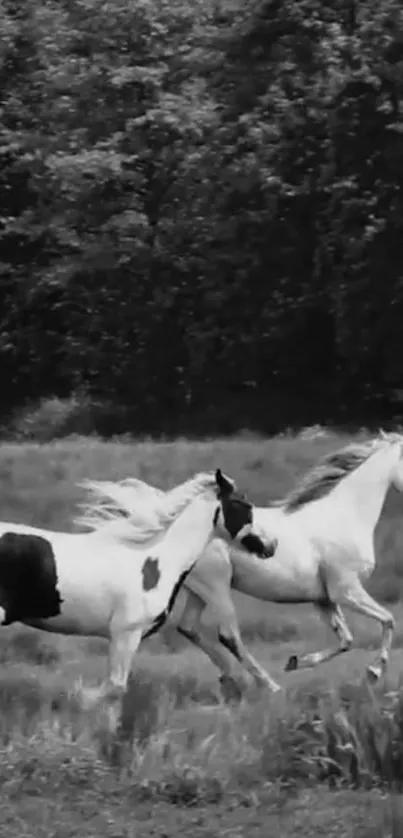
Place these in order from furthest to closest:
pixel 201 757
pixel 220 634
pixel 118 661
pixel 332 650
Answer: pixel 332 650 → pixel 220 634 → pixel 118 661 → pixel 201 757

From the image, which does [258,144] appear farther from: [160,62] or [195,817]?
[195,817]

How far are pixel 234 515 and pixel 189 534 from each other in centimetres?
29

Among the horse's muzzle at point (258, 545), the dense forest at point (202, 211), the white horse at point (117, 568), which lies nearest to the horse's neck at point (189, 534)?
the white horse at point (117, 568)

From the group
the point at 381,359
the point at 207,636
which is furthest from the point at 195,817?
the point at 381,359

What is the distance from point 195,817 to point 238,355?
24.0 meters

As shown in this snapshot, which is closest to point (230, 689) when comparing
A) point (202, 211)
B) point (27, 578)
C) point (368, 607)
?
point (368, 607)

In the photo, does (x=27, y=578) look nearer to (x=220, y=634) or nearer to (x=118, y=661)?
(x=118, y=661)

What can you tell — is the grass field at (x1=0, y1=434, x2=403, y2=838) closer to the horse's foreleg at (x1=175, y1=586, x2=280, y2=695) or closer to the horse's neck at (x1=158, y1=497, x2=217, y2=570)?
the horse's foreleg at (x1=175, y1=586, x2=280, y2=695)

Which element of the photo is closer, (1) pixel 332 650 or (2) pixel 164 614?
(2) pixel 164 614

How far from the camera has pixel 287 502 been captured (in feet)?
40.8

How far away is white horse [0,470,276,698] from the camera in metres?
10.6

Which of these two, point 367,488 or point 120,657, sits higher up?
point 120,657

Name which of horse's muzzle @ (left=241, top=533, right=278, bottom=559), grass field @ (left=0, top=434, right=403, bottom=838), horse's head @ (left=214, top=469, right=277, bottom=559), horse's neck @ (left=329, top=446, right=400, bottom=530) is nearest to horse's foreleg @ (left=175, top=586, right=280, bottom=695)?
grass field @ (left=0, top=434, right=403, bottom=838)

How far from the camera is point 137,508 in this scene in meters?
11.1
